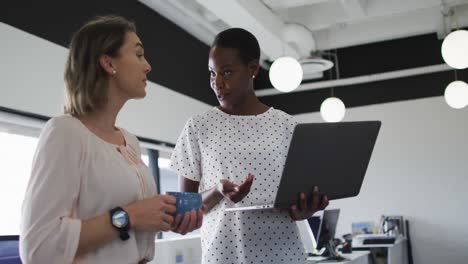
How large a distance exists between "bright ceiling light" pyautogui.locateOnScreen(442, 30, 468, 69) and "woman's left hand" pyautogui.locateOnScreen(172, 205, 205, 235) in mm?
3907

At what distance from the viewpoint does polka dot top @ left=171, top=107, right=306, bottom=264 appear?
1663 mm

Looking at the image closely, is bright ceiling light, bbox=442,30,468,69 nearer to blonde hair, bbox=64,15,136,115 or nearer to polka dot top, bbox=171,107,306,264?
polka dot top, bbox=171,107,306,264

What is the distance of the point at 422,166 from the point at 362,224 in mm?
1182

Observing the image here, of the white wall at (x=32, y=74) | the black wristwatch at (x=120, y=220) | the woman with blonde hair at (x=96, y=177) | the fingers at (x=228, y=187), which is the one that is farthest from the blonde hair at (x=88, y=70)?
the white wall at (x=32, y=74)

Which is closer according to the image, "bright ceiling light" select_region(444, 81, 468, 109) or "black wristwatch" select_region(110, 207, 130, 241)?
"black wristwatch" select_region(110, 207, 130, 241)

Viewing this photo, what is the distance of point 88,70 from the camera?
138cm

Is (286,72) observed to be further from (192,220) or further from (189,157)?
(192,220)

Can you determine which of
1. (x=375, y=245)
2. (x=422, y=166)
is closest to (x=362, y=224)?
(x=422, y=166)

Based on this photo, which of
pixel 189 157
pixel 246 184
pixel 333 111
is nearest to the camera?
pixel 246 184

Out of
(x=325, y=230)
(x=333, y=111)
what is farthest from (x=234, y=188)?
(x=333, y=111)

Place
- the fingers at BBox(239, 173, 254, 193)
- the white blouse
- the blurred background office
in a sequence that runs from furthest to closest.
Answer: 1. the blurred background office
2. the fingers at BBox(239, 173, 254, 193)
3. the white blouse

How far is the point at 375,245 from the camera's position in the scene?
586cm

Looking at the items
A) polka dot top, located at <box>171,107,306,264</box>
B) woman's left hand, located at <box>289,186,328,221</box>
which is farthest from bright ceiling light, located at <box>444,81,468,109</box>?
woman's left hand, located at <box>289,186,328,221</box>

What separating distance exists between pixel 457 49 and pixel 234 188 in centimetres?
375
